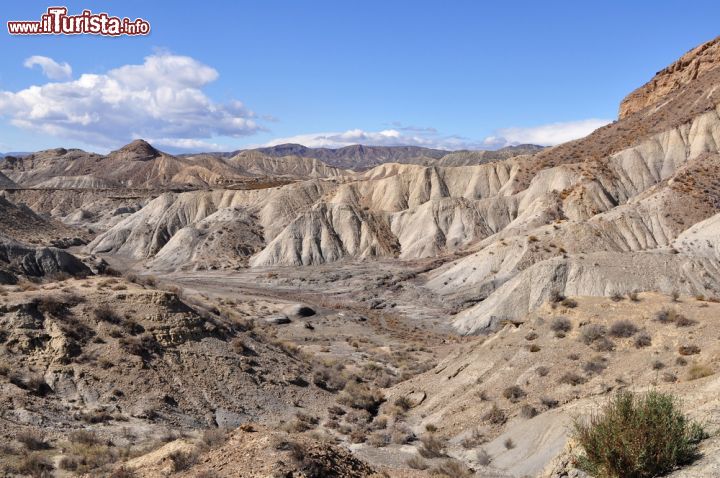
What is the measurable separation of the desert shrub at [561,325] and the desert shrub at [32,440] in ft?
50.0

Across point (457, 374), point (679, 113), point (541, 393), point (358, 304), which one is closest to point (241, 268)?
point (358, 304)

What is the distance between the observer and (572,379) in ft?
55.1

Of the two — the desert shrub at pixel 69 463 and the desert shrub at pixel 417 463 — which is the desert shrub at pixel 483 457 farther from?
the desert shrub at pixel 69 463

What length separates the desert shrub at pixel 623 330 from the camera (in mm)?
18141

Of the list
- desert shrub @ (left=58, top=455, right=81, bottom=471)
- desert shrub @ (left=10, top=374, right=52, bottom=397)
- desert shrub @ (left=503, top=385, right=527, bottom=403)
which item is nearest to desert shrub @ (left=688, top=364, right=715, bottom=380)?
desert shrub @ (left=503, top=385, right=527, bottom=403)

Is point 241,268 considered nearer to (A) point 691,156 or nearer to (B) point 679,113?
(A) point 691,156

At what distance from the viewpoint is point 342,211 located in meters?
69.3

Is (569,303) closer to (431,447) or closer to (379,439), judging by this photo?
(431,447)

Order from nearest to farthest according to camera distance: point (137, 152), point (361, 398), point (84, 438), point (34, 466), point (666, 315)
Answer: point (34, 466) < point (84, 438) < point (666, 315) < point (361, 398) < point (137, 152)

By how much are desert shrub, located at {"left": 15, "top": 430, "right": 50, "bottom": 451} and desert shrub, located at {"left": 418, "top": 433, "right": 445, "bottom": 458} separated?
918cm

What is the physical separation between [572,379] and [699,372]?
360cm

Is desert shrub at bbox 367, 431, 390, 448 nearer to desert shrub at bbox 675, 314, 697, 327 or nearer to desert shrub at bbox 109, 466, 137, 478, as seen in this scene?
desert shrub at bbox 109, 466, 137, 478

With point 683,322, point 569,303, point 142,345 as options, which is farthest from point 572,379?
point 142,345

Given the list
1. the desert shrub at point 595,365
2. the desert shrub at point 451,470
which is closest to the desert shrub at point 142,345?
the desert shrub at point 451,470
